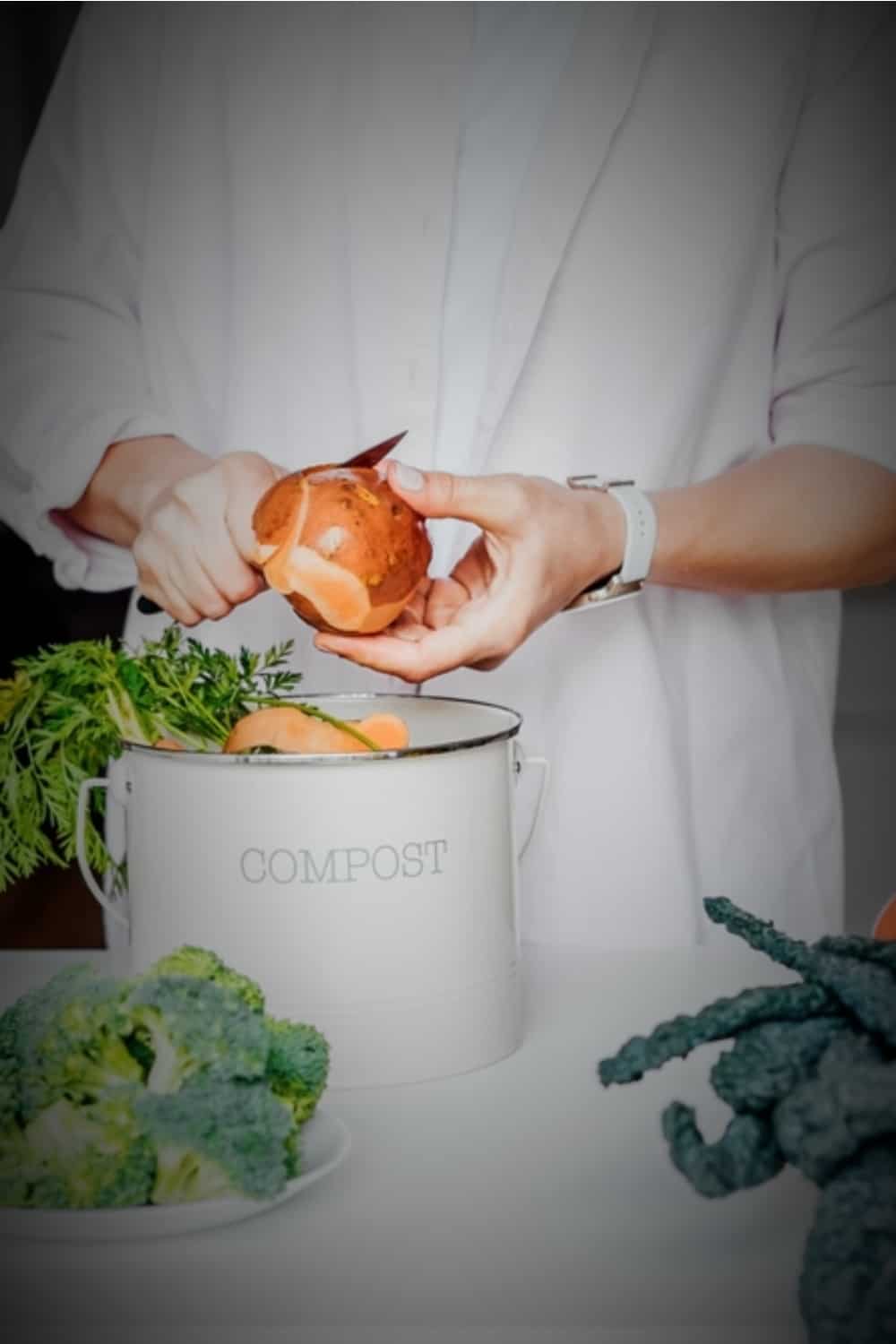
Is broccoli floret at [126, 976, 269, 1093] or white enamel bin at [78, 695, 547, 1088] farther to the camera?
white enamel bin at [78, 695, 547, 1088]

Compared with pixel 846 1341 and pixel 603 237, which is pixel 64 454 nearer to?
pixel 603 237

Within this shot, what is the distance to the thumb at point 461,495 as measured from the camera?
131 cm

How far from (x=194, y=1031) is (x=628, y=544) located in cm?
81

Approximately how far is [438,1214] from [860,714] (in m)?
1.11

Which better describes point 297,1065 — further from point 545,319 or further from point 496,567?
point 545,319

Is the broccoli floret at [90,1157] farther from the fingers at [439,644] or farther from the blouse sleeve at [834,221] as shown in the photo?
the blouse sleeve at [834,221]

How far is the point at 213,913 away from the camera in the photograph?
107 cm

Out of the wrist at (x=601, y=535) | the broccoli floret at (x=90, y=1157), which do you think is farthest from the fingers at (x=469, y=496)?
the broccoli floret at (x=90, y=1157)

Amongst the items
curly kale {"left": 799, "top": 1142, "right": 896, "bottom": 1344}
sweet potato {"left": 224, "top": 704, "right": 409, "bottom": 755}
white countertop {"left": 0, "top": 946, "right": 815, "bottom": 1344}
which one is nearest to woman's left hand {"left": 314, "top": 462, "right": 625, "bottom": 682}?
sweet potato {"left": 224, "top": 704, "right": 409, "bottom": 755}

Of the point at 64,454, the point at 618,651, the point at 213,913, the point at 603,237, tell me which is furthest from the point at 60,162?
the point at 213,913

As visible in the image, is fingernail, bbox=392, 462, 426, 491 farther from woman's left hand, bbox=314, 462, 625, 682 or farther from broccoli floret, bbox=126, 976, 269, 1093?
broccoli floret, bbox=126, 976, 269, 1093

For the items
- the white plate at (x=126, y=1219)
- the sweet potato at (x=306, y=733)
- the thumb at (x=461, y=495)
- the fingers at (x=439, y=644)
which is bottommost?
the white plate at (x=126, y=1219)

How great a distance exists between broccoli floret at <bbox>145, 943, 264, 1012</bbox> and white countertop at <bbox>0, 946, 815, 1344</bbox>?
11cm

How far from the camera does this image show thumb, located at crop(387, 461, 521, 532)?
131 cm
